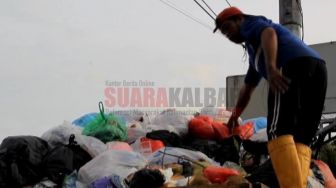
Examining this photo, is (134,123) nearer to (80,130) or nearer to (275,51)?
(80,130)

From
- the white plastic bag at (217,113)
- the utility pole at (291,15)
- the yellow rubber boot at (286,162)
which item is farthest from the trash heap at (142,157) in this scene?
the utility pole at (291,15)

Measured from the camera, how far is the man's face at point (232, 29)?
3.13 meters

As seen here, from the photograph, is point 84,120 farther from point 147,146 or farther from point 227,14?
point 227,14

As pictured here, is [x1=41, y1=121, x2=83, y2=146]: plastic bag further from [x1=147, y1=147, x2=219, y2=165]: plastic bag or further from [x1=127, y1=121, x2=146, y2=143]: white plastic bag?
[x1=147, y1=147, x2=219, y2=165]: plastic bag

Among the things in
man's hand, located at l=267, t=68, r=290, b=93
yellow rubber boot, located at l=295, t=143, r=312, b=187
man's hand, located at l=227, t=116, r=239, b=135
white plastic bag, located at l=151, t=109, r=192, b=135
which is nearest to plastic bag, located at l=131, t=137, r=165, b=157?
white plastic bag, located at l=151, t=109, r=192, b=135

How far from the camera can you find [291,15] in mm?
7012

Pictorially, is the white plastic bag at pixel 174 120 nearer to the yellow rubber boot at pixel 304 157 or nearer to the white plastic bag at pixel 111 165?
the white plastic bag at pixel 111 165

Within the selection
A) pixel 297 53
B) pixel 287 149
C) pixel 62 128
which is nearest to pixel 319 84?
pixel 297 53

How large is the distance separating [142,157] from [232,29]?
142cm

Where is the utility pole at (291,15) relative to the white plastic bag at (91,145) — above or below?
above

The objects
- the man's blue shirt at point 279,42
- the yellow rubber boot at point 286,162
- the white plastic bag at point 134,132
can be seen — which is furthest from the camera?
the white plastic bag at point 134,132

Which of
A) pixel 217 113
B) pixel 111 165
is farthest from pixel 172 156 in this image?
pixel 217 113

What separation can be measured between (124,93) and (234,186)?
506 centimetres

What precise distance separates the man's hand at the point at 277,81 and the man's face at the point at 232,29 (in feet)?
1.43
